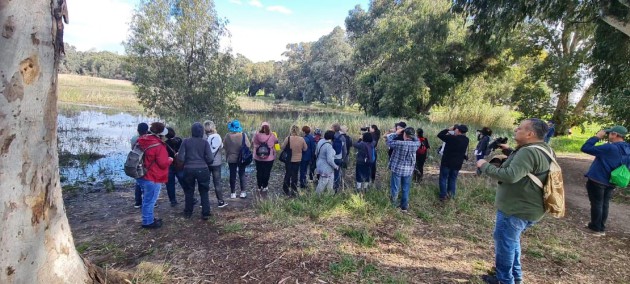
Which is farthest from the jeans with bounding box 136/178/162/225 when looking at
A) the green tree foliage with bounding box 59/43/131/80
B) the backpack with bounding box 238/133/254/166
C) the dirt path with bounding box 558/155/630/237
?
the green tree foliage with bounding box 59/43/131/80

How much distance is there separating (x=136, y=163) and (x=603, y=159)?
23.2 feet

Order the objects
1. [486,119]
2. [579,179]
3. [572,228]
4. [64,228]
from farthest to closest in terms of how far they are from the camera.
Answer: [486,119] → [579,179] → [572,228] → [64,228]

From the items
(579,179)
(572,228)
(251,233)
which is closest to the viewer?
(251,233)

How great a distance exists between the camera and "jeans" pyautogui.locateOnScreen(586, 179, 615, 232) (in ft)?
17.5

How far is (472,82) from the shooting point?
23.1 meters

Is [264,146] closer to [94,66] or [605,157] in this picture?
[605,157]

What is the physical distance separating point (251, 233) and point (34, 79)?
10.4ft

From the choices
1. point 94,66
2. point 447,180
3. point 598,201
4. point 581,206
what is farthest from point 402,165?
point 94,66

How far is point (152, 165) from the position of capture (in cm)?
479

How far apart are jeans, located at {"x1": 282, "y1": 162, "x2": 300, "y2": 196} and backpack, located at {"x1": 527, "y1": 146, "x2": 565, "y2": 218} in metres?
4.50

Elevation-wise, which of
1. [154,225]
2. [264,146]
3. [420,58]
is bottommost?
[154,225]

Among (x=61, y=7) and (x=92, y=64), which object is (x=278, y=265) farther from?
(x=92, y=64)

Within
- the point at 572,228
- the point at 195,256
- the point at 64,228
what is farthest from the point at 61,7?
the point at 572,228

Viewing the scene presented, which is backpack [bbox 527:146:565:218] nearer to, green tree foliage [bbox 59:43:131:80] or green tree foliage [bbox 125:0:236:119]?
green tree foliage [bbox 125:0:236:119]
